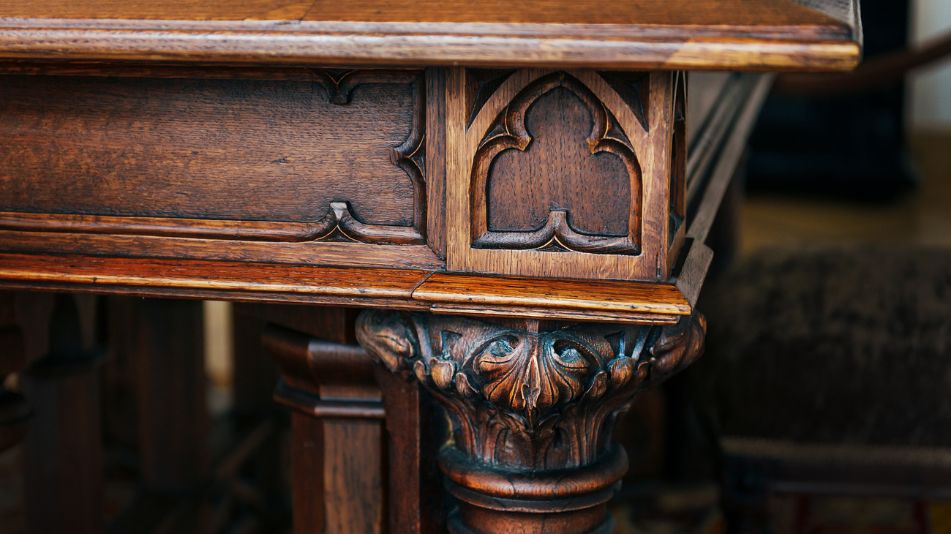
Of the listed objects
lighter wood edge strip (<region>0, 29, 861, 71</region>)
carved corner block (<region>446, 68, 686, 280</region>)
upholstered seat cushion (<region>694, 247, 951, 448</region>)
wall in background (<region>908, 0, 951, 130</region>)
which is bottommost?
upholstered seat cushion (<region>694, 247, 951, 448</region>)

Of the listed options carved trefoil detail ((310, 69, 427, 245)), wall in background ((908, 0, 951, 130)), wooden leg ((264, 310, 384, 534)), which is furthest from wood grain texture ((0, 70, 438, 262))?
wall in background ((908, 0, 951, 130))

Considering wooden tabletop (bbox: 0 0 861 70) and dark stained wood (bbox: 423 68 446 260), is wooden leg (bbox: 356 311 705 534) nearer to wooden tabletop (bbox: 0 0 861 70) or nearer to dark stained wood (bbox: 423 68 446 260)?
dark stained wood (bbox: 423 68 446 260)

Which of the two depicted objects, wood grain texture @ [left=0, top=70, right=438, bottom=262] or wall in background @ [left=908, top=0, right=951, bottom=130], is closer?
wood grain texture @ [left=0, top=70, right=438, bottom=262]

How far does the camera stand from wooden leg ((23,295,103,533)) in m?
1.16

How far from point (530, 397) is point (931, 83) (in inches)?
187

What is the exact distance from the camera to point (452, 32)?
1.86 feet

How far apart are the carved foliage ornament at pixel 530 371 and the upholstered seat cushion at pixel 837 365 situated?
1.84 ft

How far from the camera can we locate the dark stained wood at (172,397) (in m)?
1.51

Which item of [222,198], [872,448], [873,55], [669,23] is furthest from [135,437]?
[873,55]

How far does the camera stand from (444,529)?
0.78m

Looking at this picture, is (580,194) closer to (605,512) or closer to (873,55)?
(605,512)

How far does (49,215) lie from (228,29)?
20 centimetres

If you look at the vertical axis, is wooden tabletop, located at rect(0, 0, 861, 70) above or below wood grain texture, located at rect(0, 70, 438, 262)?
above

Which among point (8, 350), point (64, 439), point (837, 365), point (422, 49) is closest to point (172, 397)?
point (64, 439)
